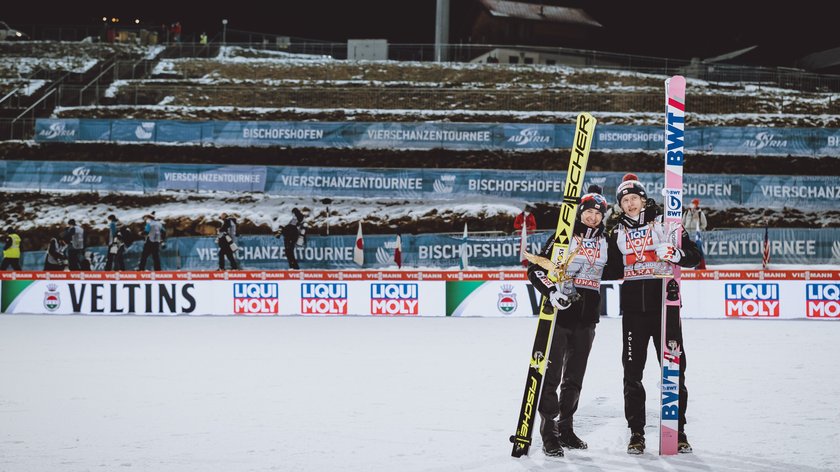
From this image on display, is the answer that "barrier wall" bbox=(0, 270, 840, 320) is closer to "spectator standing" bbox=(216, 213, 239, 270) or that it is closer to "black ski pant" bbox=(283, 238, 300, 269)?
"spectator standing" bbox=(216, 213, 239, 270)

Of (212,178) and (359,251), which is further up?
(212,178)

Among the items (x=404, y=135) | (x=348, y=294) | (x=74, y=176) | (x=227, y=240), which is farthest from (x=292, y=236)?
(x=74, y=176)

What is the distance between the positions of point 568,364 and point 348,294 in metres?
11.6

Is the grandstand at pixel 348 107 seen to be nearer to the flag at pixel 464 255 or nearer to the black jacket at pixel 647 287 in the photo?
the flag at pixel 464 255

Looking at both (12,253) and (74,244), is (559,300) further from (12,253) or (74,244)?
(74,244)

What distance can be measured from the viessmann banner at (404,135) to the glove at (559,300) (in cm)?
2615

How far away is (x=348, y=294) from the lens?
1772 centimetres

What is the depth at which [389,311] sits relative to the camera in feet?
58.0

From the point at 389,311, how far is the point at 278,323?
2.57 m

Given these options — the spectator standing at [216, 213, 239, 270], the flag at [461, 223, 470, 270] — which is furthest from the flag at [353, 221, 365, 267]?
the spectator standing at [216, 213, 239, 270]

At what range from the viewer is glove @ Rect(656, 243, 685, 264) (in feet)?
19.6

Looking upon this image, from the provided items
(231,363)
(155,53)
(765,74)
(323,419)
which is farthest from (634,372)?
(155,53)

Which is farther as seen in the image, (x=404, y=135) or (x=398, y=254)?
(x=404, y=135)

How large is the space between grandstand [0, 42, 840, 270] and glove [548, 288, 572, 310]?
22.7 meters
